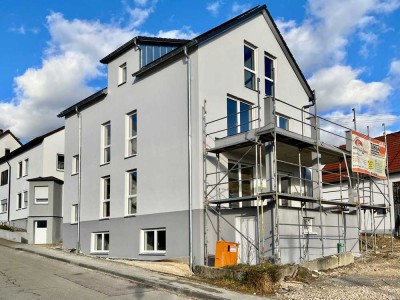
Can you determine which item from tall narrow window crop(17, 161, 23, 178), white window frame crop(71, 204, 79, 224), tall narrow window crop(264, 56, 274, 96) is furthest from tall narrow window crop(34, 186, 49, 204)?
tall narrow window crop(264, 56, 274, 96)

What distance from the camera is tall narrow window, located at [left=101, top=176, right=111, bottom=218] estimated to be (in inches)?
785

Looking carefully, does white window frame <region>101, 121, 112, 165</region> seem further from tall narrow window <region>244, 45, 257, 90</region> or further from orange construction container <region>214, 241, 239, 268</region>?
orange construction container <region>214, 241, 239, 268</region>

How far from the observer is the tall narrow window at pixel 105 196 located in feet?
65.4

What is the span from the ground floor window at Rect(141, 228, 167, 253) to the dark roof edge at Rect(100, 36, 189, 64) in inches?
279

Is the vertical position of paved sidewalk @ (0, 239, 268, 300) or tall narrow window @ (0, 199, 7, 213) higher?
tall narrow window @ (0, 199, 7, 213)

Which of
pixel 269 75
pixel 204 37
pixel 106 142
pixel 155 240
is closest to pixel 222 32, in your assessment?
pixel 204 37

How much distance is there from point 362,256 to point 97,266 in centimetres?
961

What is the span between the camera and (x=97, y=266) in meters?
14.1

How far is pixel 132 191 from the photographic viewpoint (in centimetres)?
1845

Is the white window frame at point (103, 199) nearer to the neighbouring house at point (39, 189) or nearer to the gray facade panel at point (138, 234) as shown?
the gray facade panel at point (138, 234)

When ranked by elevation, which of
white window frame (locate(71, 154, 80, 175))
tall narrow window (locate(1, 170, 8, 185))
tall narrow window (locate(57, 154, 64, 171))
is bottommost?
white window frame (locate(71, 154, 80, 175))

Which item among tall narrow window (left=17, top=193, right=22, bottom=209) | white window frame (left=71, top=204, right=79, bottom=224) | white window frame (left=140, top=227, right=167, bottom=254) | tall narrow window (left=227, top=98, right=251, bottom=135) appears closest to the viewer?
white window frame (left=140, top=227, right=167, bottom=254)

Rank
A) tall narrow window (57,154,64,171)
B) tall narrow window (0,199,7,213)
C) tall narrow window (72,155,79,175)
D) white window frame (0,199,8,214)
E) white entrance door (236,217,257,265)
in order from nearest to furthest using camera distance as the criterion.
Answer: white entrance door (236,217,257,265)
tall narrow window (72,155,79,175)
tall narrow window (57,154,64,171)
white window frame (0,199,8,214)
tall narrow window (0,199,7,213)

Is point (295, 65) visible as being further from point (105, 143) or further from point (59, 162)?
point (59, 162)
